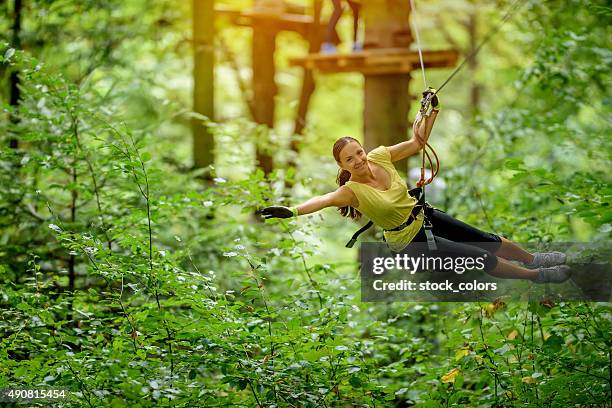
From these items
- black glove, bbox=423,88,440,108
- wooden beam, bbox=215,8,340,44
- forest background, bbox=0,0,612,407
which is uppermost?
wooden beam, bbox=215,8,340,44

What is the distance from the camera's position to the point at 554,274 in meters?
4.35

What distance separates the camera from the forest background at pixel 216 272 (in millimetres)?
4312

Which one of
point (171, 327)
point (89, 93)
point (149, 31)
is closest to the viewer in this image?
point (171, 327)

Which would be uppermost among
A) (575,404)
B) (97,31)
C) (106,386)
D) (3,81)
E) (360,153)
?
(97,31)

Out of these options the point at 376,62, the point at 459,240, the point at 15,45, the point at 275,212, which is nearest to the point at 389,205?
the point at 459,240

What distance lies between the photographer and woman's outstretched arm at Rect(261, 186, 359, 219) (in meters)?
3.67

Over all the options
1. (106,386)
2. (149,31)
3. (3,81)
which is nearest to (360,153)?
(106,386)

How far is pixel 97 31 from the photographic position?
833cm

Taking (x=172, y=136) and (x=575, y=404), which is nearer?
(x=575, y=404)

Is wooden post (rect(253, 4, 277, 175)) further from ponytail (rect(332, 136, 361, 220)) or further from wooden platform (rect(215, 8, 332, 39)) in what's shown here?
ponytail (rect(332, 136, 361, 220))

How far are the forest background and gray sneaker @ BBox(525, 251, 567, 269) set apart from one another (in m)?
0.21

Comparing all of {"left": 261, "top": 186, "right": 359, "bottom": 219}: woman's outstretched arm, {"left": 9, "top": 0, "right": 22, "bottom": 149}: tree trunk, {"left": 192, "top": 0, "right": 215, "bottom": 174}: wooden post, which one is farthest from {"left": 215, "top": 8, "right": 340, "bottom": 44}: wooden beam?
{"left": 261, "top": 186, "right": 359, "bottom": 219}: woman's outstretched arm

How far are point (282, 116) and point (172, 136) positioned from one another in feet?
12.9

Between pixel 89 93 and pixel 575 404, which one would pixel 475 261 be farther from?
pixel 89 93
